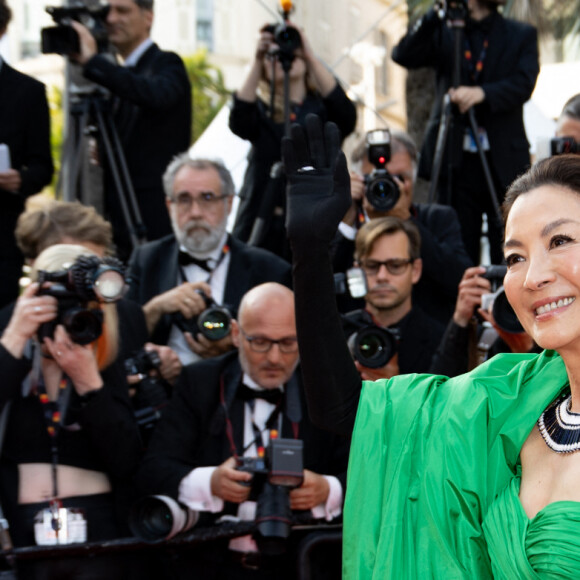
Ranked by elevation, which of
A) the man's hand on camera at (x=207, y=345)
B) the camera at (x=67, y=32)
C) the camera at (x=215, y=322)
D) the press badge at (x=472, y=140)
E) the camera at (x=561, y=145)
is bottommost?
the man's hand on camera at (x=207, y=345)

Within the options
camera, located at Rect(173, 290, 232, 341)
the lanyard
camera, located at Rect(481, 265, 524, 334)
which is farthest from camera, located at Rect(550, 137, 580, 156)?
camera, located at Rect(173, 290, 232, 341)

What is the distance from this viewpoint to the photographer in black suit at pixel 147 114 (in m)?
5.95

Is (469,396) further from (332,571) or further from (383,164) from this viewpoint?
(383,164)

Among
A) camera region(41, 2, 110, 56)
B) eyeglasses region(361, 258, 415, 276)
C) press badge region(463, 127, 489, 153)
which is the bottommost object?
eyeglasses region(361, 258, 415, 276)

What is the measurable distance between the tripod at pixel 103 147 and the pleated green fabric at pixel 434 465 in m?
3.50

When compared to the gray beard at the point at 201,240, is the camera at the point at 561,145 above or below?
above

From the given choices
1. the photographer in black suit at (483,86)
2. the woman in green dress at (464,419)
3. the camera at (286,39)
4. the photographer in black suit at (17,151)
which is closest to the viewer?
the woman in green dress at (464,419)

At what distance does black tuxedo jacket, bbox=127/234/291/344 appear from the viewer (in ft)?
17.6

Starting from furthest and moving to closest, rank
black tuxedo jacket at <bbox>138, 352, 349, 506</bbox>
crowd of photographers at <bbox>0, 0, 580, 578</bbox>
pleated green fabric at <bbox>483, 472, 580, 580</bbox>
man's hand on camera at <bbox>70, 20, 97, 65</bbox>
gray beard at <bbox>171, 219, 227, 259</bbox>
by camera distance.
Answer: man's hand on camera at <bbox>70, 20, 97, 65</bbox>
gray beard at <bbox>171, 219, 227, 259</bbox>
black tuxedo jacket at <bbox>138, 352, 349, 506</bbox>
crowd of photographers at <bbox>0, 0, 580, 578</bbox>
pleated green fabric at <bbox>483, 472, 580, 580</bbox>

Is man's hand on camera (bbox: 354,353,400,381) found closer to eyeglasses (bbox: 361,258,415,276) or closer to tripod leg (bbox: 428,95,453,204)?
eyeglasses (bbox: 361,258,415,276)

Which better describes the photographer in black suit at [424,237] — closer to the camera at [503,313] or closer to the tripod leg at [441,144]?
the tripod leg at [441,144]

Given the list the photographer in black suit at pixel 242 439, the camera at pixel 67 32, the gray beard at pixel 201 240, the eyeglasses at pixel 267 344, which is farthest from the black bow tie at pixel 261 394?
the camera at pixel 67 32

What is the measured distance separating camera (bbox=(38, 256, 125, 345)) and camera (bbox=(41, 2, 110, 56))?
6.44ft

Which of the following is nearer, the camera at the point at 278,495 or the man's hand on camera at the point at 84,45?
the camera at the point at 278,495
